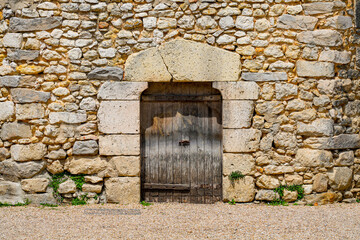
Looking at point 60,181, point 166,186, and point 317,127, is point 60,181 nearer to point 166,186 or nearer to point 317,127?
point 166,186

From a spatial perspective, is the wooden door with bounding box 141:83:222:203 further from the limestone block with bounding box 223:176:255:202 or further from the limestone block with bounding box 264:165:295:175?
the limestone block with bounding box 264:165:295:175

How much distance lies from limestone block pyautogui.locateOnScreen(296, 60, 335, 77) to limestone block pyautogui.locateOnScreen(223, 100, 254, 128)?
739mm

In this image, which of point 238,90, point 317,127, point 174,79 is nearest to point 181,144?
point 174,79

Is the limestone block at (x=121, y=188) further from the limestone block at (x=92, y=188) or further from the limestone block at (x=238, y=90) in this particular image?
the limestone block at (x=238, y=90)

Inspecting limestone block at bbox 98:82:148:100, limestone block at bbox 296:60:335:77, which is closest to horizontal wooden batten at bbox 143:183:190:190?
limestone block at bbox 98:82:148:100

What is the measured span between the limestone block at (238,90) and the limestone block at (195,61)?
9cm

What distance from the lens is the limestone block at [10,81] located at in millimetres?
4789

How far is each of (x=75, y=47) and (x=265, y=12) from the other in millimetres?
2437

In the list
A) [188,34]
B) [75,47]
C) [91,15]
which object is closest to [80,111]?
[75,47]

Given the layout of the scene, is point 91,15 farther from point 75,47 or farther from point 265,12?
point 265,12

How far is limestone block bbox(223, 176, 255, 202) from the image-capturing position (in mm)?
4789

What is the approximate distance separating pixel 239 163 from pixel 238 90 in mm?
926

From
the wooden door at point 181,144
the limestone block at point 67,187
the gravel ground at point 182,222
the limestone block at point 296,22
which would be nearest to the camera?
the gravel ground at point 182,222

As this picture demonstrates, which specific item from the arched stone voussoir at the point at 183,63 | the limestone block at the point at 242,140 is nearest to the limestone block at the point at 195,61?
the arched stone voussoir at the point at 183,63
